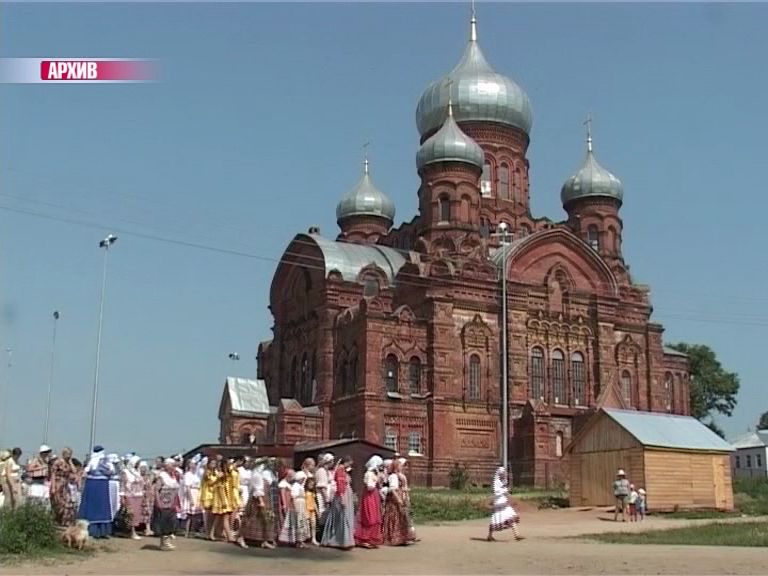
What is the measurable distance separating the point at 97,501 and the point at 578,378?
30.6m

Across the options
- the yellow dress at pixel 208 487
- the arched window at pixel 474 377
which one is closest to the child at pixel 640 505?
the yellow dress at pixel 208 487

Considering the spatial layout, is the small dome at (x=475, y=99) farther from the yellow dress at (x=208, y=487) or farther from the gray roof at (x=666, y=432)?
the yellow dress at (x=208, y=487)

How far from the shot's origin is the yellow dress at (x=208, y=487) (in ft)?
52.0

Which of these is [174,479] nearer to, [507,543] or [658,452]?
[507,543]

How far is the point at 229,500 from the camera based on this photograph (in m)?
15.9

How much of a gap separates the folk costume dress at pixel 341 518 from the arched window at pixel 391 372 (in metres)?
23.1

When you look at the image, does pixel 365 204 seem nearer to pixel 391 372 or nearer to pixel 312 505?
pixel 391 372

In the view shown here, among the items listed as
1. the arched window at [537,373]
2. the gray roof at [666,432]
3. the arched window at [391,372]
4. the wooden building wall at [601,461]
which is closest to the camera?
the wooden building wall at [601,461]

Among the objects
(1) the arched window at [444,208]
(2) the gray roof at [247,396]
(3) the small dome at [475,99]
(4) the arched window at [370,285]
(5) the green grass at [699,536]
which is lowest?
(5) the green grass at [699,536]

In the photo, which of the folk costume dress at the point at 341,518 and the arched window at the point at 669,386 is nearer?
the folk costume dress at the point at 341,518

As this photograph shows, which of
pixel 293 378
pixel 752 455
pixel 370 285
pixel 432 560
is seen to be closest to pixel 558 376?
pixel 370 285

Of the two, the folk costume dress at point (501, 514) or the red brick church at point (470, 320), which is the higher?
the red brick church at point (470, 320)

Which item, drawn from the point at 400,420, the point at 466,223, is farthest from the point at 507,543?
the point at 466,223

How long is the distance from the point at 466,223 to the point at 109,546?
105 feet
